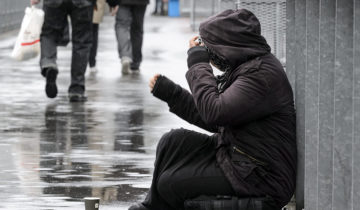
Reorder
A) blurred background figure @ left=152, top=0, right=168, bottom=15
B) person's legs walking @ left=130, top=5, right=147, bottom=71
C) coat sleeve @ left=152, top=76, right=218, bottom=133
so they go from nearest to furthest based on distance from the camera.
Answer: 1. coat sleeve @ left=152, top=76, right=218, bottom=133
2. person's legs walking @ left=130, top=5, right=147, bottom=71
3. blurred background figure @ left=152, top=0, right=168, bottom=15

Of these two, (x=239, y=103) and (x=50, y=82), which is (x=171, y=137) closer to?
(x=239, y=103)

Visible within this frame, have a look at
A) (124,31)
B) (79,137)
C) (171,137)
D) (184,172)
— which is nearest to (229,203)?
(184,172)

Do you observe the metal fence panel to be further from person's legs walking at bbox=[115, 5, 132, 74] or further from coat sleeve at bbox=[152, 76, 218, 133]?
coat sleeve at bbox=[152, 76, 218, 133]

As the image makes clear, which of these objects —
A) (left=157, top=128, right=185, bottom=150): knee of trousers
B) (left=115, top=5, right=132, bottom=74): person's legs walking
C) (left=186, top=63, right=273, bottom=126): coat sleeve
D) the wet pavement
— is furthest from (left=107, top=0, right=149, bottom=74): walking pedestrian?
(left=186, top=63, right=273, bottom=126): coat sleeve

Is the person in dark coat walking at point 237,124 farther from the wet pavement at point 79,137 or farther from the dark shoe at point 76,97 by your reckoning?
the dark shoe at point 76,97

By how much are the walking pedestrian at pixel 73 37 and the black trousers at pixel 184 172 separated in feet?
19.6

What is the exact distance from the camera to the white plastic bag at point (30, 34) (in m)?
11.6

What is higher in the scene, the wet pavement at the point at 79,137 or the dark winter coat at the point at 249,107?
the dark winter coat at the point at 249,107

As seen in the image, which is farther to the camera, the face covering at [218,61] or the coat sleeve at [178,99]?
the coat sleeve at [178,99]

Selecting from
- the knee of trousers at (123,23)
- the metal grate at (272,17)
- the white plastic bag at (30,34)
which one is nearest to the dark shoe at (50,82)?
the white plastic bag at (30,34)

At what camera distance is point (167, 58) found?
59.6 feet

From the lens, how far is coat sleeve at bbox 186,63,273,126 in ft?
17.1

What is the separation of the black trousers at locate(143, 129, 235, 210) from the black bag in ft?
0.12

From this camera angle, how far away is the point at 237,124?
5309mm
